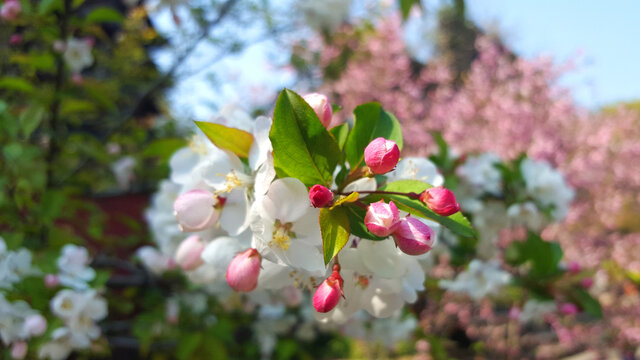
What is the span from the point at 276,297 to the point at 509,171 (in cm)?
98

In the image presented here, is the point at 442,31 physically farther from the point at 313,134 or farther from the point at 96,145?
the point at 313,134

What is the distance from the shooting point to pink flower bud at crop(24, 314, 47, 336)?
1.14 metres

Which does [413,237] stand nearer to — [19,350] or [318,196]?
[318,196]

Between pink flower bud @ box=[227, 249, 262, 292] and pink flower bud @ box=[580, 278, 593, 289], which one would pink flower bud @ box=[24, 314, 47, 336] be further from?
pink flower bud @ box=[580, 278, 593, 289]

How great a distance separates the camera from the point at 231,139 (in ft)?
2.34

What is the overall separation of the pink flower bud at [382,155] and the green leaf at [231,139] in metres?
0.25

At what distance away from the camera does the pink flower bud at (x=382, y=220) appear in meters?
0.52

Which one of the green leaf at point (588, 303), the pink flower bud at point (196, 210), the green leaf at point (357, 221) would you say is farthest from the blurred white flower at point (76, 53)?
the green leaf at point (588, 303)

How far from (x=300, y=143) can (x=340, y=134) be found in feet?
0.54

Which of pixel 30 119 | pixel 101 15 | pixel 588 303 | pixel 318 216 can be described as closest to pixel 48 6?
pixel 101 15

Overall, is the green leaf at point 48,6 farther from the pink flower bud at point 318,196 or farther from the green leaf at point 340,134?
the pink flower bud at point 318,196

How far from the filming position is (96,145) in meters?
1.89

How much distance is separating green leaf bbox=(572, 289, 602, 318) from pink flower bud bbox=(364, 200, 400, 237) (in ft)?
4.11

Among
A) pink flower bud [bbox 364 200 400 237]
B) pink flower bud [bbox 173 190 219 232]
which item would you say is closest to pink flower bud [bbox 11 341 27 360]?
pink flower bud [bbox 173 190 219 232]
